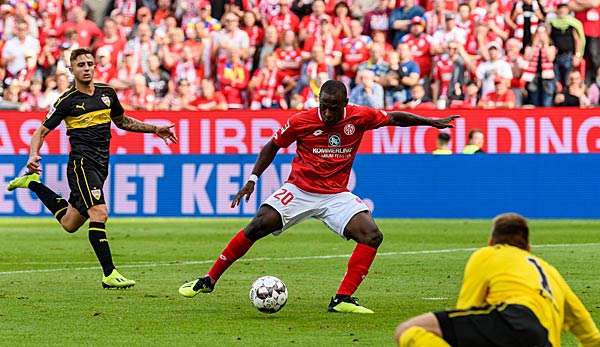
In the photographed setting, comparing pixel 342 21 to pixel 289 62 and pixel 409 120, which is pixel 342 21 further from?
pixel 409 120

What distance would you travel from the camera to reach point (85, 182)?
1395 centimetres

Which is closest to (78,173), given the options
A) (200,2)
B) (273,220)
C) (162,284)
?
(162,284)

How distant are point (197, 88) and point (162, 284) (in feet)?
45.2

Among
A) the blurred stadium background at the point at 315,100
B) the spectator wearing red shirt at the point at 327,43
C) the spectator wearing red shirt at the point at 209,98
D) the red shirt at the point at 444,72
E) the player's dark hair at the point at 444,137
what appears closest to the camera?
the blurred stadium background at the point at 315,100

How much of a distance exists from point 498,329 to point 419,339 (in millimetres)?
394

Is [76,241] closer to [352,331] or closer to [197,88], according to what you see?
[197,88]

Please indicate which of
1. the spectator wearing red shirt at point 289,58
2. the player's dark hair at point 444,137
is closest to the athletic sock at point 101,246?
the player's dark hair at point 444,137

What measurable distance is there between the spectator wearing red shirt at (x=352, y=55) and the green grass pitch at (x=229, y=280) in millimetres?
3654

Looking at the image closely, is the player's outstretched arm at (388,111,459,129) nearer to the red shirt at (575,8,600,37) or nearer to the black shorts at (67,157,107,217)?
the black shorts at (67,157,107,217)

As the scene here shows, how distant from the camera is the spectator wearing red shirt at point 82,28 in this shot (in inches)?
1128

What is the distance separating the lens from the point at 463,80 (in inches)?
1037

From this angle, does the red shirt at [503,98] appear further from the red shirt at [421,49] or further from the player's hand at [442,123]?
the player's hand at [442,123]

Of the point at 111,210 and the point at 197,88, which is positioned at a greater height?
the point at 197,88

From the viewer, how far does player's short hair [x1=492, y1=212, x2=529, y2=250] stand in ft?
23.9
